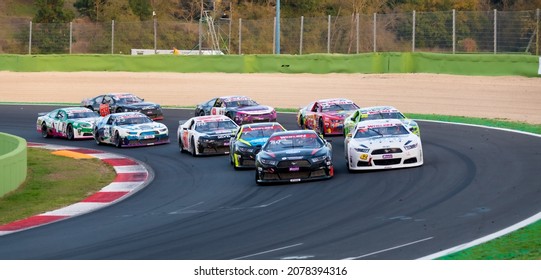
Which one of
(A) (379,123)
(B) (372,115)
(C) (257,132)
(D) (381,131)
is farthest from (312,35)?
(D) (381,131)

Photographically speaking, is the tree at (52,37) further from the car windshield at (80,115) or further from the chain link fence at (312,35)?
the car windshield at (80,115)

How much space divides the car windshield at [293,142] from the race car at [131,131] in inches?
420

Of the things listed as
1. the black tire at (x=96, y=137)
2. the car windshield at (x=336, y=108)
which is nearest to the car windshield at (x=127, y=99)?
the black tire at (x=96, y=137)

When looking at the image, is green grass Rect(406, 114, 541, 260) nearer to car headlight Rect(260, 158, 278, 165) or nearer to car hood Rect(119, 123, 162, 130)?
car headlight Rect(260, 158, 278, 165)

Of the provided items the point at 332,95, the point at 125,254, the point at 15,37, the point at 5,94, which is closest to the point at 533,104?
the point at 332,95

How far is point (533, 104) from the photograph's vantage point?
126 ft

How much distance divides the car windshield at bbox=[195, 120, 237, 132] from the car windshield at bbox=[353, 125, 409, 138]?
22.5 feet

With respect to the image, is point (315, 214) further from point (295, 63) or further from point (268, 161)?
point (295, 63)

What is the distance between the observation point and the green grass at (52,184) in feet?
75.3

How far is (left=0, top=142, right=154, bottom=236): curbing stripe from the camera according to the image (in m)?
21.1

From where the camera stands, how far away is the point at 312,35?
176ft

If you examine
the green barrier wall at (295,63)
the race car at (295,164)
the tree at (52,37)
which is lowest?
the race car at (295,164)
